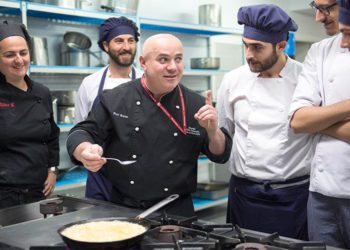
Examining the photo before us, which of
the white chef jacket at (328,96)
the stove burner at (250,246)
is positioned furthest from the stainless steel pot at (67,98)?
the stove burner at (250,246)

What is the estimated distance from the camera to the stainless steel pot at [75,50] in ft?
11.3

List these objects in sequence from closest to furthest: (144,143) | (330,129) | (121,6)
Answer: (330,129) < (144,143) < (121,6)

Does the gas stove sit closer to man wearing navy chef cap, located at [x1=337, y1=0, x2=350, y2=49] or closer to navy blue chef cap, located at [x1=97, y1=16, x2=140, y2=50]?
man wearing navy chef cap, located at [x1=337, y1=0, x2=350, y2=49]

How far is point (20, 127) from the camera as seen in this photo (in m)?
2.13

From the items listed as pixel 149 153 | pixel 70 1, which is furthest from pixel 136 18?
pixel 149 153

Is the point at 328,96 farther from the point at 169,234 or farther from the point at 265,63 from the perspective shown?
the point at 169,234

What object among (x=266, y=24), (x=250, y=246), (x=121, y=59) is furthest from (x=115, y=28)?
(x=250, y=246)

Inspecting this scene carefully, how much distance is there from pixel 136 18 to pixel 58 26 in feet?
2.28

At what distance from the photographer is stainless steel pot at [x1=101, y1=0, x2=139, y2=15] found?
3521 millimetres

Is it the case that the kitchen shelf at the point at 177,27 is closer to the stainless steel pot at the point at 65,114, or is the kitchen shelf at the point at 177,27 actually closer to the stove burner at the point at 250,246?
the stainless steel pot at the point at 65,114

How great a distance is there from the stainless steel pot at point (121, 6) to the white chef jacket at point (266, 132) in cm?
193

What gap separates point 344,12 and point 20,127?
157cm

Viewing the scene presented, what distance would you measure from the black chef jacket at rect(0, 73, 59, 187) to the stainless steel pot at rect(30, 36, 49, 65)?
938 millimetres

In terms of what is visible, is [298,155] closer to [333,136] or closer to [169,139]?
[333,136]
